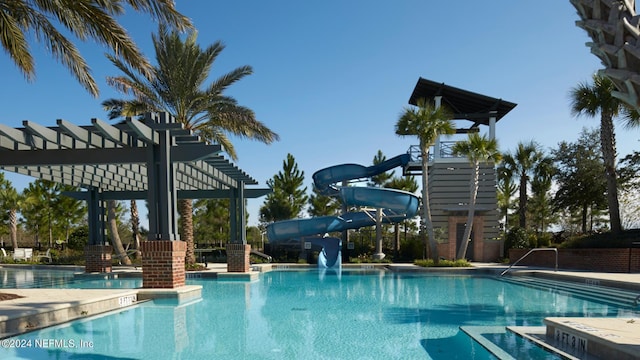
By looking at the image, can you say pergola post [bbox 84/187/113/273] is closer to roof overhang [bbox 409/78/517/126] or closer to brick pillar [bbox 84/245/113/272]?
brick pillar [bbox 84/245/113/272]

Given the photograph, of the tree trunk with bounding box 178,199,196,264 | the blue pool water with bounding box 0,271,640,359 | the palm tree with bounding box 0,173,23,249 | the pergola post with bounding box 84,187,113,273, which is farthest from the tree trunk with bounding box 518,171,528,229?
the palm tree with bounding box 0,173,23,249

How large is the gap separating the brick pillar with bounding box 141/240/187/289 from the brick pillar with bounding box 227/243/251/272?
626 cm

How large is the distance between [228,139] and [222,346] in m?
13.8

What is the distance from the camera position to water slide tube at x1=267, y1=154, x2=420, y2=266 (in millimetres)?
21609

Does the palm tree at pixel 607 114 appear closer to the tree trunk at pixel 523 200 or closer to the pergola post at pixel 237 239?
the tree trunk at pixel 523 200

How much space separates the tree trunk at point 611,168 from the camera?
1769cm

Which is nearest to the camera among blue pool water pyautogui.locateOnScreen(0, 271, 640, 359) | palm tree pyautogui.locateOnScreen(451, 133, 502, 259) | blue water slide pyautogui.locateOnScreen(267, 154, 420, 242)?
blue pool water pyautogui.locateOnScreen(0, 271, 640, 359)

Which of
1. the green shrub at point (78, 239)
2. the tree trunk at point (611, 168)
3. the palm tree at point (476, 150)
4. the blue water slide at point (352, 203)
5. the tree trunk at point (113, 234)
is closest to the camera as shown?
the tree trunk at point (611, 168)

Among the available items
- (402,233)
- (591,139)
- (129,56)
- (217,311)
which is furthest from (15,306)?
(402,233)

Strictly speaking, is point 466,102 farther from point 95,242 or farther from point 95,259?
point 95,259

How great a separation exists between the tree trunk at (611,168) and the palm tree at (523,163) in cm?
585

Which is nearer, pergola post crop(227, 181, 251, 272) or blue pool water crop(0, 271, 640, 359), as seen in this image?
blue pool water crop(0, 271, 640, 359)

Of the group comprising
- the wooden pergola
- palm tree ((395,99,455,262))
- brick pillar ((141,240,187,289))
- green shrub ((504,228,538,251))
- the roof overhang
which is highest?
the roof overhang

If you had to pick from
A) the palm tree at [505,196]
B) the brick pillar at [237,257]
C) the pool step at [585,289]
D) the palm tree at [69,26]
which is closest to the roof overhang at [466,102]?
the palm tree at [505,196]
